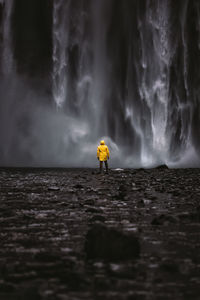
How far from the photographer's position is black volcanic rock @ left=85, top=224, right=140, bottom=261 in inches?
119

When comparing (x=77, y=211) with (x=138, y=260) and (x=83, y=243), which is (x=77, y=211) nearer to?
(x=83, y=243)

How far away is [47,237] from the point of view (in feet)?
13.2

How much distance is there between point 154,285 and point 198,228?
7.41ft

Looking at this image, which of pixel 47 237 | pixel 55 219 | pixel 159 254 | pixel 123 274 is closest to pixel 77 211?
pixel 55 219

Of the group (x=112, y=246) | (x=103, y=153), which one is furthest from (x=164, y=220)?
(x=103, y=153)

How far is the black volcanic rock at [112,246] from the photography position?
9.91 feet

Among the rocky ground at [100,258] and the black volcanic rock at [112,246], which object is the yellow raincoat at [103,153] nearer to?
the rocky ground at [100,258]

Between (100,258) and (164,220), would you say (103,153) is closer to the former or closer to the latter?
(164,220)

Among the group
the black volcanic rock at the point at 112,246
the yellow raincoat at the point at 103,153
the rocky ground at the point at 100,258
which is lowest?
the rocky ground at the point at 100,258

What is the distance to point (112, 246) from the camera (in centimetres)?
306

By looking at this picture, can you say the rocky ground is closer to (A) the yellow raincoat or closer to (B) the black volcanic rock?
(B) the black volcanic rock

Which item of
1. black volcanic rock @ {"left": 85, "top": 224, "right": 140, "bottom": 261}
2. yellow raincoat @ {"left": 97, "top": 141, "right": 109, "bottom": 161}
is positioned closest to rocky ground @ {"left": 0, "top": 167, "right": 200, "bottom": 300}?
black volcanic rock @ {"left": 85, "top": 224, "right": 140, "bottom": 261}

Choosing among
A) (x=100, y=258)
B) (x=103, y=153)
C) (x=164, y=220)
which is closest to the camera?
(x=100, y=258)

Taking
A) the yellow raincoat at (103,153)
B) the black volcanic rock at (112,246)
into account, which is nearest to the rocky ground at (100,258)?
the black volcanic rock at (112,246)
